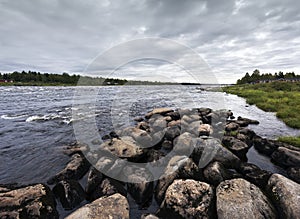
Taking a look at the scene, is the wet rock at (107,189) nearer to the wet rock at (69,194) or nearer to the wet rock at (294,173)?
the wet rock at (69,194)

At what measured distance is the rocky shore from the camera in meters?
3.31

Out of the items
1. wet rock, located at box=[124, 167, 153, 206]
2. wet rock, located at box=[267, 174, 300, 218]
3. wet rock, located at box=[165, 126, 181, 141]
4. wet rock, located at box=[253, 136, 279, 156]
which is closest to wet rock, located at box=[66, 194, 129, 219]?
wet rock, located at box=[124, 167, 153, 206]

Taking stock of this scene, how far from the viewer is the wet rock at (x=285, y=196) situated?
3.21 meters

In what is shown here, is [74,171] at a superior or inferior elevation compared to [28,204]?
inferior

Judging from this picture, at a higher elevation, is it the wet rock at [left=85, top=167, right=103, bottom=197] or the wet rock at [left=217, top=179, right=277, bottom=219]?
the wet rock at [left=217, top=179, right=277, bottom=219]

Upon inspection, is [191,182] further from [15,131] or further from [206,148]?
[15,131]

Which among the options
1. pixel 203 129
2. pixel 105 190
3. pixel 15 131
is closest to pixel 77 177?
pixel 105 190

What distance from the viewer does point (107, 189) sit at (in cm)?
416

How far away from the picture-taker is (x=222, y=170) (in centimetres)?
451

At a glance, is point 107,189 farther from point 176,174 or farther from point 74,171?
point 176,174

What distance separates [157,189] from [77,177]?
2339 mm

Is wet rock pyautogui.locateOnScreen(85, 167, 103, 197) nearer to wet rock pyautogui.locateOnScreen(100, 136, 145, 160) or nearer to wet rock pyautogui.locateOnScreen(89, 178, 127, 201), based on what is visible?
wet rock pyautogui.locateOnScreen(89, 178, 127, 201)

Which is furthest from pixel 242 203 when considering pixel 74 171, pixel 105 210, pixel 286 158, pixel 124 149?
pixel 74 171

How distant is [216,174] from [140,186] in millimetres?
1880
